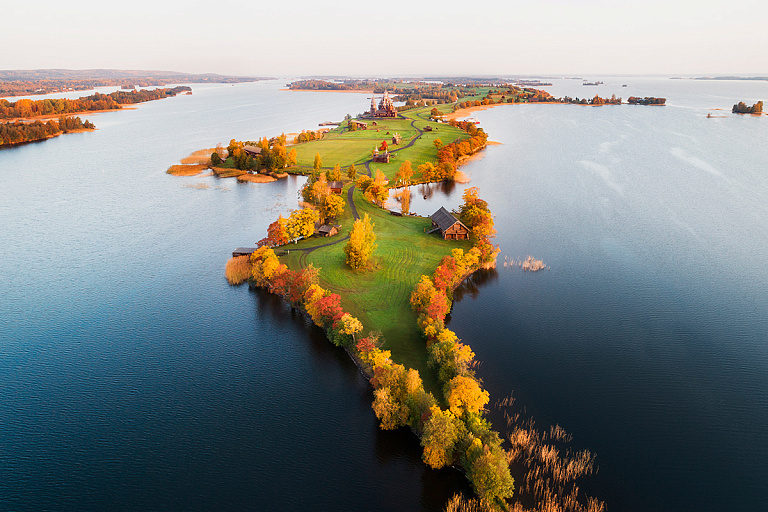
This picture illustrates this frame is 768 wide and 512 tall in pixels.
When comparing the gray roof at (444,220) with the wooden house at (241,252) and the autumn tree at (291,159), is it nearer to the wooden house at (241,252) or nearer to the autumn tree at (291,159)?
the wooden house at (241,252)

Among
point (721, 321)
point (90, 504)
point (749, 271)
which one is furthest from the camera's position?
point (749, 271)

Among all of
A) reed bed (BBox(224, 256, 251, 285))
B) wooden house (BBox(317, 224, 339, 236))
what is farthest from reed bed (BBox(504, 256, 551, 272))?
reed bed (BBox(224, 256, 251, 285))

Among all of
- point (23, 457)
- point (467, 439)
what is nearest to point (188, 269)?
point (23, 457)

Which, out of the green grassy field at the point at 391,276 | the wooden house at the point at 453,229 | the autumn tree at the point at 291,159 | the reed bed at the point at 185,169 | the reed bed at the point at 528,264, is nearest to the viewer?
the green grassy field at the point at 391,276

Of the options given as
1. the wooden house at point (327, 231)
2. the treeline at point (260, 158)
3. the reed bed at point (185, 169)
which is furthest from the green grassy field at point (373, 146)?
the wooden house at point (327, 231)

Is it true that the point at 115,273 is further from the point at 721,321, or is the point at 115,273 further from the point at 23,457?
the point at 721,321

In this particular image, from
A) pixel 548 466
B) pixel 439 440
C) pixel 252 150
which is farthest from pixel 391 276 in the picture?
pixel 252 150
